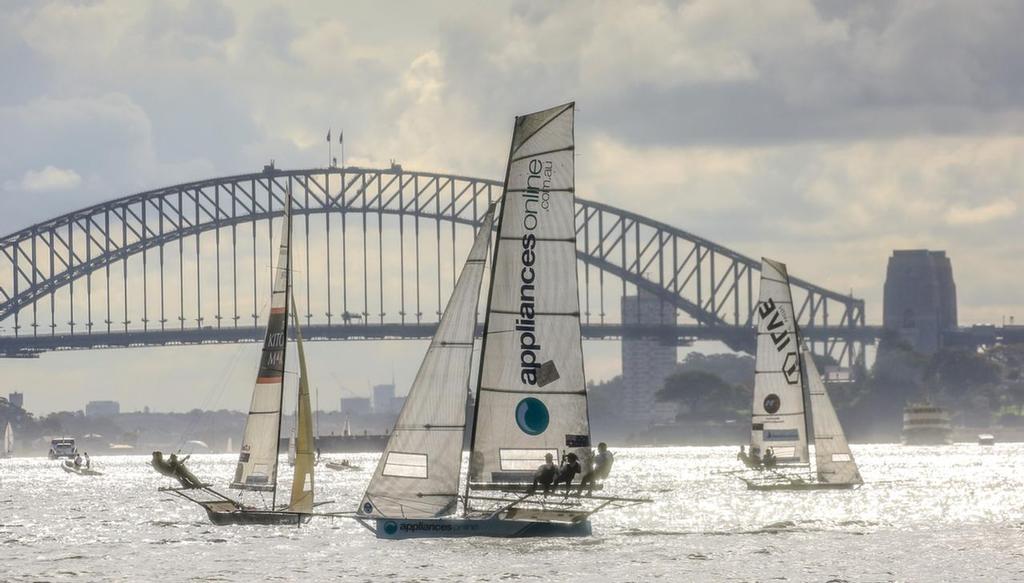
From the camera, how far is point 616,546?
156 ft

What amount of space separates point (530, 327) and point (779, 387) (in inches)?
1120

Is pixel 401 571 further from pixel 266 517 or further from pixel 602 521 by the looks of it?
pixel 602 521

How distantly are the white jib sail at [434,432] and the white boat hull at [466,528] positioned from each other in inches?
8.5

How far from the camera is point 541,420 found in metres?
A: 39.8

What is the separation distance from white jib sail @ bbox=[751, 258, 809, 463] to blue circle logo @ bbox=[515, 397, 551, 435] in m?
27.6

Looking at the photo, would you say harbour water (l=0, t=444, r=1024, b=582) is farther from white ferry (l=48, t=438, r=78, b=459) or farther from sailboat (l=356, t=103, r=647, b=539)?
white ferry (l=48, t=438, r=78, b=459)

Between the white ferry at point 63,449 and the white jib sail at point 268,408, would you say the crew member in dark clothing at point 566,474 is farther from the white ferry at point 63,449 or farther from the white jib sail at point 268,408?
the white ferry at point 63,449

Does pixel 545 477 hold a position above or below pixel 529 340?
below

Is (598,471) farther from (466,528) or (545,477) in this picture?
(466,528)

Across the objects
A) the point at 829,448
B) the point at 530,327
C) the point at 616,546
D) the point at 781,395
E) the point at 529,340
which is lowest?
the point at 616,546

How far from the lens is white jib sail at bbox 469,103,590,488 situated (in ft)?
129

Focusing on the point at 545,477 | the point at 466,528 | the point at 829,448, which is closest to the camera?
the point at 545,477

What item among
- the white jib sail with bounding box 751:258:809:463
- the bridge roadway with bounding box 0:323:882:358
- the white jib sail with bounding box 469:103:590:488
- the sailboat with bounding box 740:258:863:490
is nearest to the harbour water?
the sailboat with bounding box 740:258:863:490

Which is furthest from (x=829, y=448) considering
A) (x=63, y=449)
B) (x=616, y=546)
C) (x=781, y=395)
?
(x=63, y=449)
